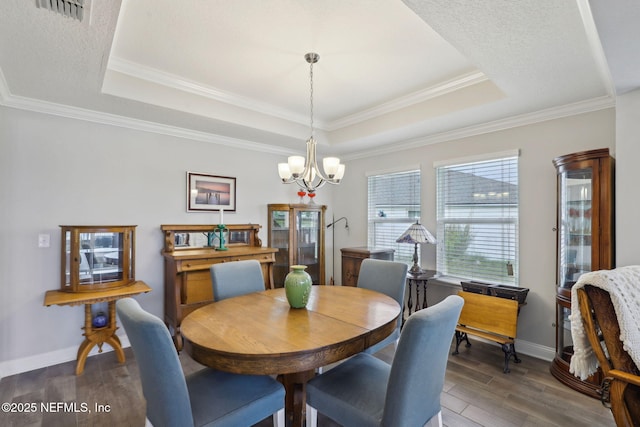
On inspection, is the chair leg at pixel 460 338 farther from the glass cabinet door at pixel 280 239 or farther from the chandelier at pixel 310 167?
the glass cabinet door at pixel 280 239

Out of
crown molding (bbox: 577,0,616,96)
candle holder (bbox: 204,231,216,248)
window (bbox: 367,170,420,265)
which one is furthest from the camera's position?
window (bbox: 367,170,420,265)

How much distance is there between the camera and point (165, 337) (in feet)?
4.25

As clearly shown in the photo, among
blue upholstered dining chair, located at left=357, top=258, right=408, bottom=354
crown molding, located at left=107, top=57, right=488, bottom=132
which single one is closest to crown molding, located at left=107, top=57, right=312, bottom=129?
crown molding, located at left=107, top=57, right=488, bottom=132

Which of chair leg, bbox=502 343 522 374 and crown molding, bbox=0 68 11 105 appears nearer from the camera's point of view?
crown molding, bbox=0 68 11 105

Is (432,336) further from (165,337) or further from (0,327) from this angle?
(0,327)

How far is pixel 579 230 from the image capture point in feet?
8.65

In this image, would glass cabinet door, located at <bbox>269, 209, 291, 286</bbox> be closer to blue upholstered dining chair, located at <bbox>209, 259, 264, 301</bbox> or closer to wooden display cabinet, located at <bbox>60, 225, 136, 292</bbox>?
blue upholstered dining chair, located at <bbox>209, 259, 264, 301</bbox>

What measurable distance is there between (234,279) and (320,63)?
1948 millimetres

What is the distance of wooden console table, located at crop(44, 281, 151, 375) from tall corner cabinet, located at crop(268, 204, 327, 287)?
5.88 feet

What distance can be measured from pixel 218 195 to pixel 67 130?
159 cm

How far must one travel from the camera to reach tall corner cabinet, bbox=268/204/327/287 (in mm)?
4402

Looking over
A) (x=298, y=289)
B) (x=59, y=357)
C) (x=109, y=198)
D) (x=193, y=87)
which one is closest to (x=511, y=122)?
(x=298, y=289)

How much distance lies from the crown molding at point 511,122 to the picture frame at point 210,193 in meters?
2.14

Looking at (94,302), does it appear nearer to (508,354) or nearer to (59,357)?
(59,357)
